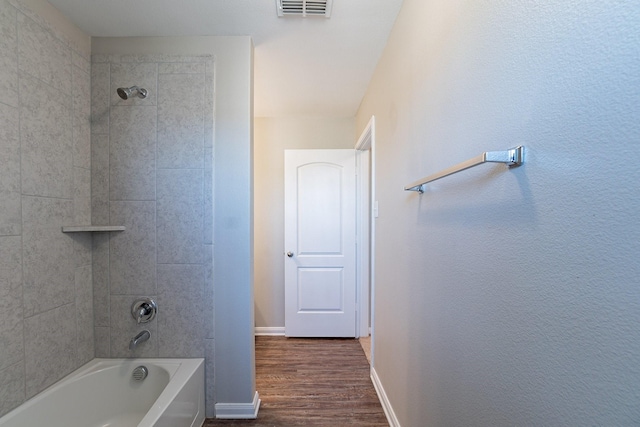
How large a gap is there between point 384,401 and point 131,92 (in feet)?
8.22

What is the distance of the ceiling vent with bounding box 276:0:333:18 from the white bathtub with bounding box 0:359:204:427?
2109mm

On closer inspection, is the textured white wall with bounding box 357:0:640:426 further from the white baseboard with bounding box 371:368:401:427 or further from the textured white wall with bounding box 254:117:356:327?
the textured white wall with bounding box 254:117:356:327

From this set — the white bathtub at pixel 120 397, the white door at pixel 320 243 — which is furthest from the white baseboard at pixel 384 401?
the white bathtub at pixel 120 397

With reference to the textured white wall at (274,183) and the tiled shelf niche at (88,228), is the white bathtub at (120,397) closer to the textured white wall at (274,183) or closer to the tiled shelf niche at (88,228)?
the tiled shelf niche at (88,228)

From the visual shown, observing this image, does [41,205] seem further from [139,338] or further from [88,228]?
[139,338]

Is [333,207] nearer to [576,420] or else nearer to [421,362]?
[421,362]

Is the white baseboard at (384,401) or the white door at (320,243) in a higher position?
the white door at (320,243)

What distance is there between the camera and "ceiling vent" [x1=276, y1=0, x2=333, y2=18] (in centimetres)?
145

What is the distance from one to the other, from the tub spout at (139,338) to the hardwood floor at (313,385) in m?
0.65

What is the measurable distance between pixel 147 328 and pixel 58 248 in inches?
26.6

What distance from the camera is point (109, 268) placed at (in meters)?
1.72

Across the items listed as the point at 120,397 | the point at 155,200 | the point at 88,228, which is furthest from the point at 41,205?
the point at 120,397

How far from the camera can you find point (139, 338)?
167cm

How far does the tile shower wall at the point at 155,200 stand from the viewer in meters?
1.72
